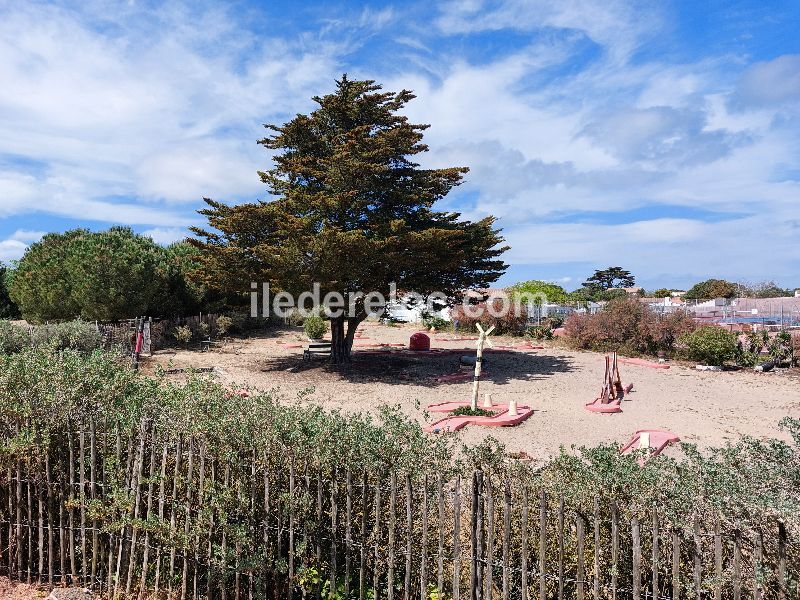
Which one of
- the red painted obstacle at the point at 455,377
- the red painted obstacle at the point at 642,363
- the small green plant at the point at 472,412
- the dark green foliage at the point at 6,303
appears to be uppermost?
the dark green foliage at the point at 6,303

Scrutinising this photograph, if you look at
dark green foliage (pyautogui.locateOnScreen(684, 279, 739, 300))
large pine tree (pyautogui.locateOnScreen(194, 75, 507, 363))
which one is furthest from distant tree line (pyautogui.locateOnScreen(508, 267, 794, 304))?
large pine tree (pyautogui.locateOnScreen(194, 75, 507, 363))

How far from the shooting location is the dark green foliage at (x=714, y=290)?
203 feet

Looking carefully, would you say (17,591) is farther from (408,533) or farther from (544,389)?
(544,389)

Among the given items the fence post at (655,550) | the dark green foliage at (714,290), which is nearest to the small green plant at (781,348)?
the fence post at (655,550)

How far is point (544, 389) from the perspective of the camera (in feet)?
46.8

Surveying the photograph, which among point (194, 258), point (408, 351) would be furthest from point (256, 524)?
point (408, 351)

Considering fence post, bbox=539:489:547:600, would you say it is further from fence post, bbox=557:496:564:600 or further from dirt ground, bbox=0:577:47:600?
dirt ground, bbox=0:577:47:600

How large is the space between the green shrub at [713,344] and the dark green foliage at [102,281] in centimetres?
1733

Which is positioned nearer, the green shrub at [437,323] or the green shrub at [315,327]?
the green shrub at [315,327]

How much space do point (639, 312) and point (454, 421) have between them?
14650mm

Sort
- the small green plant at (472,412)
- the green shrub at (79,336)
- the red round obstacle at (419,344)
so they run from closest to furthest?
the small green plant at (472,412), the green shrub at (79,336), the red round obstacle at (419,344)

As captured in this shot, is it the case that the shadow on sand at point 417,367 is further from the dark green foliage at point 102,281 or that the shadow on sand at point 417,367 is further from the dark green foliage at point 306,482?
the dark green foliage at point 306,482

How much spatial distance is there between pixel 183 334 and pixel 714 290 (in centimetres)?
6106

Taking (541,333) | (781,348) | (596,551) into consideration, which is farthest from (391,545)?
(541,333)
